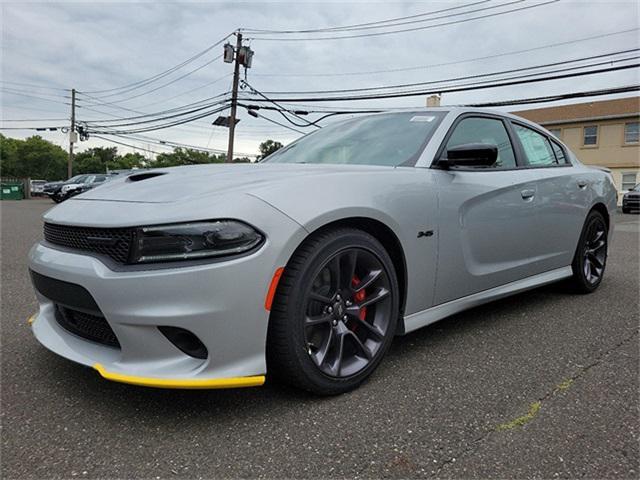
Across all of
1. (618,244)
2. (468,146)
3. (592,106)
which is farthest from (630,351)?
(592,106)

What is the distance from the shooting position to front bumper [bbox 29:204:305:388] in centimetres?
171

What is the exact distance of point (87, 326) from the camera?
1.98 metres

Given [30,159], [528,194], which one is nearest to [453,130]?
[528,194]

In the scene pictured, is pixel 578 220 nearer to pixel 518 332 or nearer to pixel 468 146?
pixel 518 332

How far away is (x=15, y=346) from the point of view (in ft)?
8.77

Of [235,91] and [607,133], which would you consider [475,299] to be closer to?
[235,91]

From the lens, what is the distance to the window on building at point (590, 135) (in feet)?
90.4

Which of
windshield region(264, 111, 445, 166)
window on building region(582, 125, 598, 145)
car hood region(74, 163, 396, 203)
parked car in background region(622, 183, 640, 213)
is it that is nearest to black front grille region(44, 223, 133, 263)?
car hood region(74, 163, 396, 203)

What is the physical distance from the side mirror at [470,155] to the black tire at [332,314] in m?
0.72

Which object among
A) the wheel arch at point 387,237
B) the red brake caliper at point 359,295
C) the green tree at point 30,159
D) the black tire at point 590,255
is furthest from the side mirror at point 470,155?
the green tree at point 30,159

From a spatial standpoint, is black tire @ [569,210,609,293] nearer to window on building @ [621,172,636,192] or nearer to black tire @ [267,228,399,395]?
black tire @ [267,228,399,395]

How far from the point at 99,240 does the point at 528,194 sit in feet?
8.70

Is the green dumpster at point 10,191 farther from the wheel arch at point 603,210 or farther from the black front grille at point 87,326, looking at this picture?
the wheel arch at point 603,210

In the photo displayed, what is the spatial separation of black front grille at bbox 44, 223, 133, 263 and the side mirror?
170 centimetres
